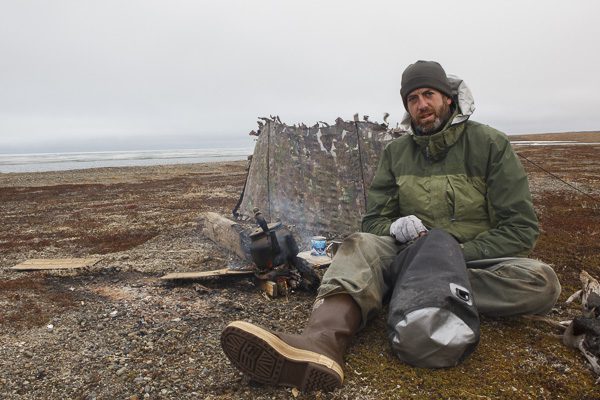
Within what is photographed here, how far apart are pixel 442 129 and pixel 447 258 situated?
4.30 ft

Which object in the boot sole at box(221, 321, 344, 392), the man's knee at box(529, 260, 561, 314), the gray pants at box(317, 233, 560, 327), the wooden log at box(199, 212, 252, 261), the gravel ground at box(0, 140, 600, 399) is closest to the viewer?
the boot sole at box(221, 321, 344, 392)

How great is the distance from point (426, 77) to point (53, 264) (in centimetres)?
608

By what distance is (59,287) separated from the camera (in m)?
5.65

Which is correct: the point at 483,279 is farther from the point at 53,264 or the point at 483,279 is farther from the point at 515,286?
the point at 53,264

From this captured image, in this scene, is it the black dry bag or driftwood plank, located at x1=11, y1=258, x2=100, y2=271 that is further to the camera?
driftwood plank, located at x1=11, y1=258, x2=100, y2=271

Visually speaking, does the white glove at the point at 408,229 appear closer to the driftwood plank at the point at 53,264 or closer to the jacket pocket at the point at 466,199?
the jacket pocket at the point at 466,199

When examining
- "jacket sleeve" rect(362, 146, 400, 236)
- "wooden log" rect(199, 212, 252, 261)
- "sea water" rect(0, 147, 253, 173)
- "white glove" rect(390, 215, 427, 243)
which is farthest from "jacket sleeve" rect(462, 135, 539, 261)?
"sea water" rect(0, 147, 253, 173)

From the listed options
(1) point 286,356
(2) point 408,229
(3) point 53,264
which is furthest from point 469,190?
(3) point 53,264

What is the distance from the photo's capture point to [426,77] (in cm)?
380

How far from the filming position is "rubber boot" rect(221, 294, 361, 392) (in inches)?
102

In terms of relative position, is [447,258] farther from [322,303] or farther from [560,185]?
[560,185]

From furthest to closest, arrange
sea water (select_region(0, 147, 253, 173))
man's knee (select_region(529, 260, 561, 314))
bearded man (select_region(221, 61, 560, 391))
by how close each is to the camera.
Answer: sea water (select_region(0, 147, 253, 173)) < man's knee (select_region(529, 260, 561, 314)) < bearded man (select_region(221, 61, 560, 391))

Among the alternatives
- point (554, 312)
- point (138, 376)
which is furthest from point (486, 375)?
point (138, 376)

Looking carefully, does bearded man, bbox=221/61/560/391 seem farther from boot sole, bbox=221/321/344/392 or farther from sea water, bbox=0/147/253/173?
sea water, bbox=0/147/253/173
